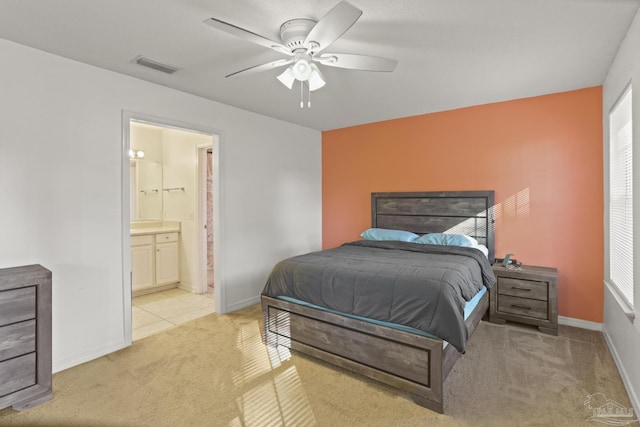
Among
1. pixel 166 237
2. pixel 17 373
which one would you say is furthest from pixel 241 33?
pixel 166 237

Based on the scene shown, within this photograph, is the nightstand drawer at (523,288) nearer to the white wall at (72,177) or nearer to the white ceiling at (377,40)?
the white ceiling at (377,40)

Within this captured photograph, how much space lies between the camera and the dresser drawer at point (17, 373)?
1979 millimetres

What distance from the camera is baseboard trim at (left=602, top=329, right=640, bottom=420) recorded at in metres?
2.00

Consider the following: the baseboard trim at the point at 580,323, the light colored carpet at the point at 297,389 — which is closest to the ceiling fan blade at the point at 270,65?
the light colored carpet at the point at 297,389

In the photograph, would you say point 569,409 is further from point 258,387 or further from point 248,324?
point 248,324

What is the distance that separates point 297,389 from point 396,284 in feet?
3.32

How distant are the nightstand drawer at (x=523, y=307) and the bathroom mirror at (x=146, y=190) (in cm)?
488

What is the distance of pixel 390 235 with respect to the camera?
4.13 meters

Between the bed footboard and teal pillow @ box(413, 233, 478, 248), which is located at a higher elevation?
teal pillow @ box(413, 233, 478, 248)

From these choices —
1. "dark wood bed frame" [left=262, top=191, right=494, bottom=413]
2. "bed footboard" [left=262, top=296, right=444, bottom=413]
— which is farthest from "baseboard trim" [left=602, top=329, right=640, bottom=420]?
"bed footboard" [left=262, top=296, right=444, bottom=413]

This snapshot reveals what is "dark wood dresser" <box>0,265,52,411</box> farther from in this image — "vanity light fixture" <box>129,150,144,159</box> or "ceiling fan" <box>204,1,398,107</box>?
"vanity light fixture" <box>129,150,144,159</box>

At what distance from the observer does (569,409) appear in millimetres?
2043

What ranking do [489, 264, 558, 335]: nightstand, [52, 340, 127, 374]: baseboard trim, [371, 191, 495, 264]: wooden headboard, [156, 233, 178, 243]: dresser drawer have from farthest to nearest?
[156, 233, 178, 243]: dresser drawer
[371, 191, 495, 264]: wooden headboard
[489, 264, 558, 335]: nightstand
[52, 340, 127, 374]: baseboard trim

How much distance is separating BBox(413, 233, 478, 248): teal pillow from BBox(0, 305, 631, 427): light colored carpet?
3.37 ft
